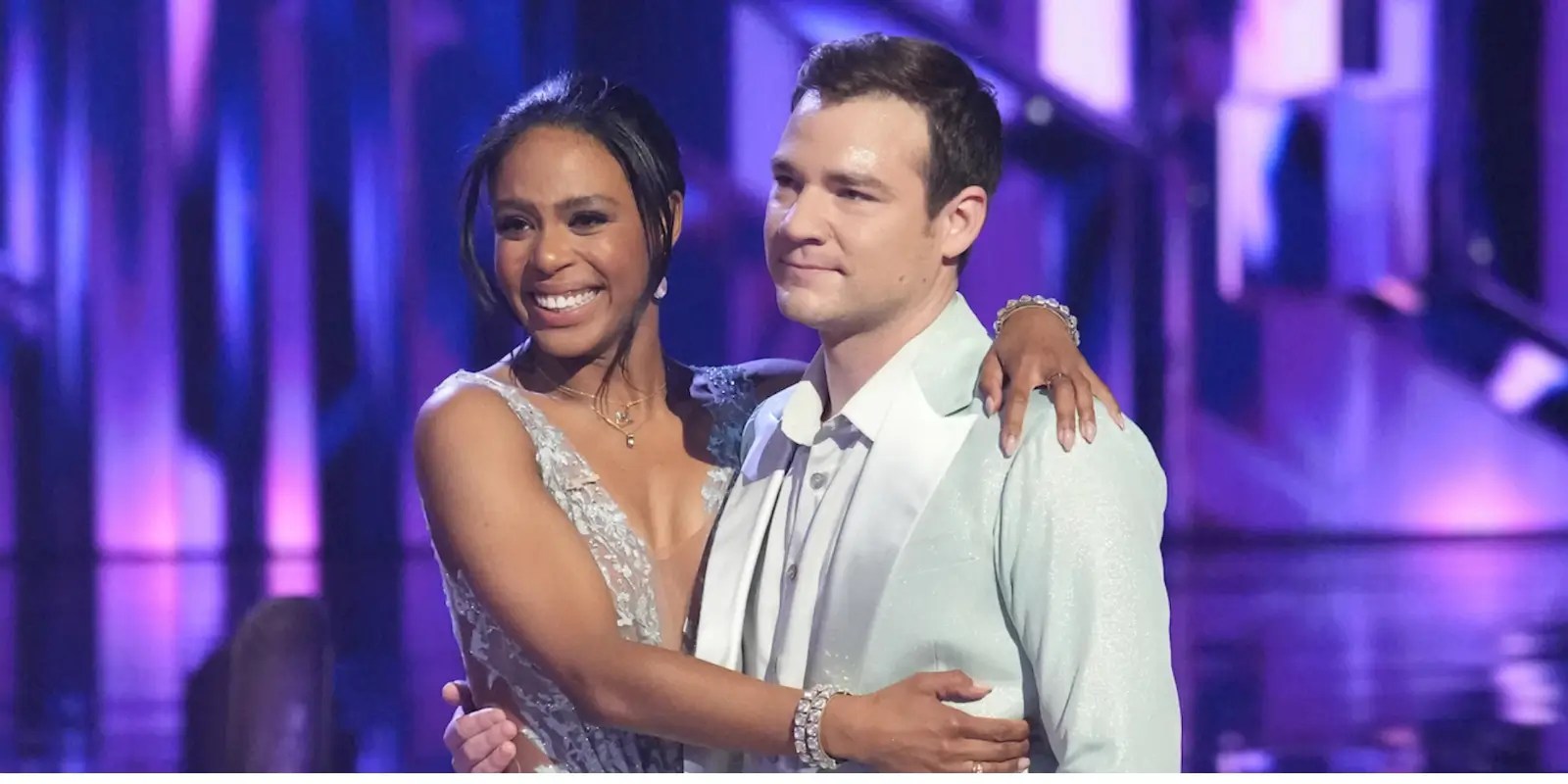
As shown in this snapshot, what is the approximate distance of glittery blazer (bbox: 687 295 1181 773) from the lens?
1615 mm

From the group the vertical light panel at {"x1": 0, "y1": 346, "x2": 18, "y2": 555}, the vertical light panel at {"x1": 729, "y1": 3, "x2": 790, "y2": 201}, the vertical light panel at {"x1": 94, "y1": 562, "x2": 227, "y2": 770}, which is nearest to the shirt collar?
the vertical light panel at {"x1": 94, "y1": 562, "x2": 227, "y2": 770}

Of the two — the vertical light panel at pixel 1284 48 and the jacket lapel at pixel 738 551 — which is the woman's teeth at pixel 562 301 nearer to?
the jacket lapel at pixel 738 551

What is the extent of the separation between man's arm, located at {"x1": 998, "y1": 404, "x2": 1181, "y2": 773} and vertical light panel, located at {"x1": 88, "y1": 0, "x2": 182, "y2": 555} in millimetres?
6996

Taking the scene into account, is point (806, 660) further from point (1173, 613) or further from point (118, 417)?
point (118, 417)

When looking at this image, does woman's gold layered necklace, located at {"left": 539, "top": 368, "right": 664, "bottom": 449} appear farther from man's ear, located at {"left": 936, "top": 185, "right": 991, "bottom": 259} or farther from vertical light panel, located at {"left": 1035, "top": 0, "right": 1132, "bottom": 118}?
vertical light panel, located at {"left": 1035, "top": 0, "right": 1132, "bottom": 118}

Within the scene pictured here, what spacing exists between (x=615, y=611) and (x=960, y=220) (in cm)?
66

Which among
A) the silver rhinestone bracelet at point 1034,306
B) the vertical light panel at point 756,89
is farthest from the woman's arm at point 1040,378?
the vertical light panel at point 756,89

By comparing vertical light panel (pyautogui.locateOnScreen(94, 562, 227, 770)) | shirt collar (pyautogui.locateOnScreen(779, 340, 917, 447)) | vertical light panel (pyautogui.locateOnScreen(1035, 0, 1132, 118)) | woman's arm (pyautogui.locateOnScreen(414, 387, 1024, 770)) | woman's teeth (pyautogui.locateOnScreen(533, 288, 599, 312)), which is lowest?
vertical light panel (pyautogui.locateOnScreen(94, 562, 227, 770))

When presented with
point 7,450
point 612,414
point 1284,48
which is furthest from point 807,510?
point 7,450

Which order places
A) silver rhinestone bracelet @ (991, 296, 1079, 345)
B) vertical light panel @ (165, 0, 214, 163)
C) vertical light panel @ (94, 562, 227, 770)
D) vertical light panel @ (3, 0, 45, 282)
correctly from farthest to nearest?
vertical light panel @ (3, 0, 45, 282) → vertical light panel @ (165, 0, 214, 163) → vertical light panel @ (94, 562, 227, 770) → silver rhinestone bracelet @ (991, 296, 1079, 345)

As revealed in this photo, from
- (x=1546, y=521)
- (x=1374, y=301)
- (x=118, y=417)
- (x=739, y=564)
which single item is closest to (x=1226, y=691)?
(x=739, y=564)

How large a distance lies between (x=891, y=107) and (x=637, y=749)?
88 cm

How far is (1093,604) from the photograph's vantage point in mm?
1613

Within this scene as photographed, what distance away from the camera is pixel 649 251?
7.30 ft
